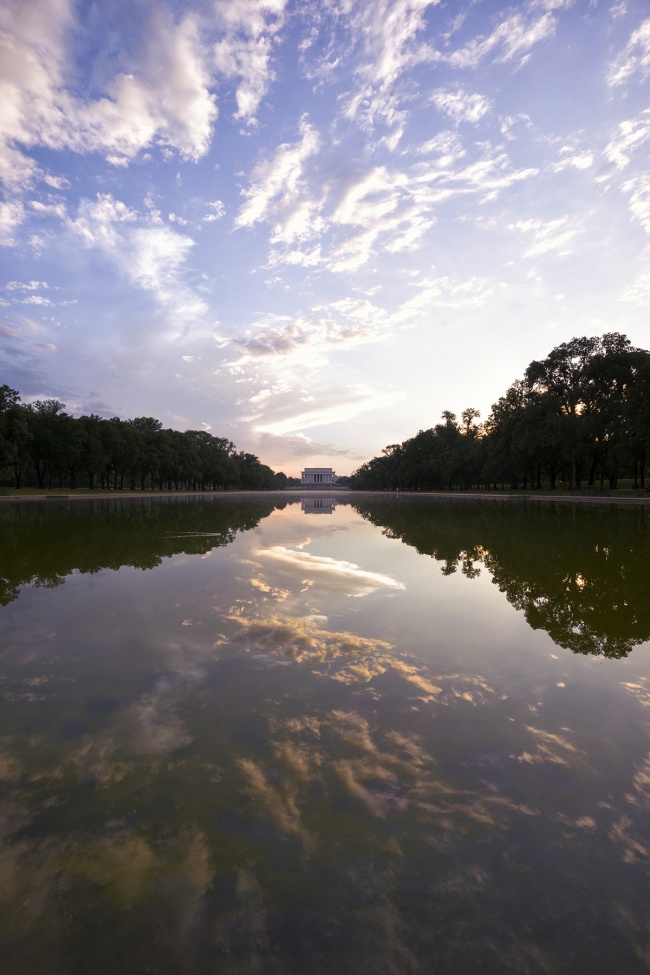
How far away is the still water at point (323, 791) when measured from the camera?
250 centimetres

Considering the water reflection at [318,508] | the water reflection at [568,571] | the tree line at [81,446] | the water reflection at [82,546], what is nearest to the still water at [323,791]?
the water reflection at [568,571]

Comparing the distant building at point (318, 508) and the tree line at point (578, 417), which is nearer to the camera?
the distant building at point (318, 508)

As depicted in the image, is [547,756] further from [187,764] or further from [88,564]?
[88,564]

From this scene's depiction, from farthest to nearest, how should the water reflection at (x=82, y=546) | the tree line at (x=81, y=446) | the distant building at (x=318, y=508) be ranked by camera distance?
the tree line at (x=81, y=446), the distant building at (x=318, y=508), the water reflection at (x=82, y=546)

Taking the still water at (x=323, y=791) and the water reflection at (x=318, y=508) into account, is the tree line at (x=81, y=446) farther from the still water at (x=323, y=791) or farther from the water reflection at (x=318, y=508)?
the still water at (x=323, y=791)

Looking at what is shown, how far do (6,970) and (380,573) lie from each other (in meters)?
10.2

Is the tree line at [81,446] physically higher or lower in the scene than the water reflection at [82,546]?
higher

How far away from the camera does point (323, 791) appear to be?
362 centimetres

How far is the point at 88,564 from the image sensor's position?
516 inches

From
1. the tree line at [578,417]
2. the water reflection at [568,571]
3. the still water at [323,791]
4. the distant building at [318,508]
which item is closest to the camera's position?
the still water at [323,791]

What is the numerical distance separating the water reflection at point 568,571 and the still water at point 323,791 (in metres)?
0.13

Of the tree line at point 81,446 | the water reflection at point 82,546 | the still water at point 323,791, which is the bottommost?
the still water at point 323,791

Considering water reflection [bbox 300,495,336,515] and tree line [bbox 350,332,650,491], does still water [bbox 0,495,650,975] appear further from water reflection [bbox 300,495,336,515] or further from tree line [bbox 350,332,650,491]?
tree line [bbox 350,332,650,491]

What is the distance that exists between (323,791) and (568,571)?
1064 cm
